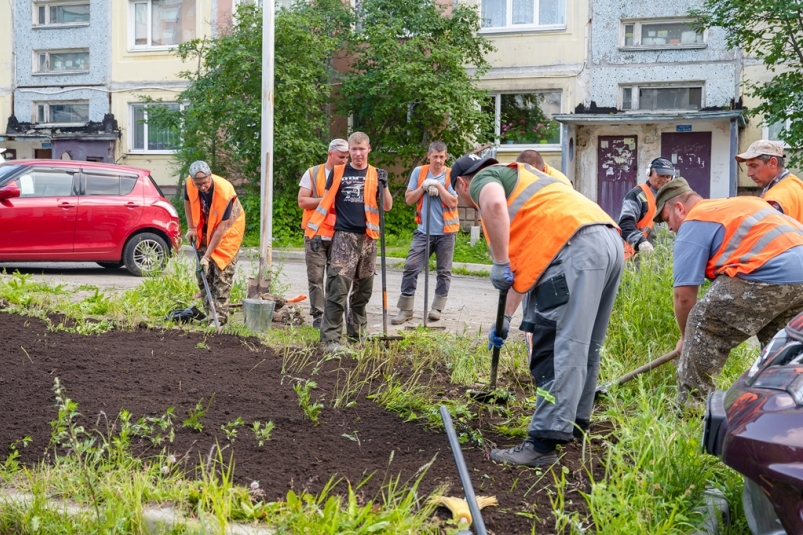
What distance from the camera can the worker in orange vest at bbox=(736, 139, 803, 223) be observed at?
6.20 metres

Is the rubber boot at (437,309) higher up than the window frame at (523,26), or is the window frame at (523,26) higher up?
the window frame at (523,26)

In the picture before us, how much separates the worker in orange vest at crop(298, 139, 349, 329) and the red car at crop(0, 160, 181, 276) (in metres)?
4.06

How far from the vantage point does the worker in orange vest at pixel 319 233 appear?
28.2ft

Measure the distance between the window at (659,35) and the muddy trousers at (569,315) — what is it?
57.0 ft

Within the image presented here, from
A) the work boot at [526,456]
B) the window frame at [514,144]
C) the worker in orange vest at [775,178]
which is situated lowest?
the work boot at [526,456]

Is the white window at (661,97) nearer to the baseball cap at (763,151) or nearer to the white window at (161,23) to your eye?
the white window at (161,23)

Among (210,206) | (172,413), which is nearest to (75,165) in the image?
(210,206)

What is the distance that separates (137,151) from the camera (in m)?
25.5

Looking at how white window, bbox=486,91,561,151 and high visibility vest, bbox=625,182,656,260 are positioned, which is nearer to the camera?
high visibility vest, bbox=625,182,656,260

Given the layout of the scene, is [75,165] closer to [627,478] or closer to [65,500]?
[65,500]

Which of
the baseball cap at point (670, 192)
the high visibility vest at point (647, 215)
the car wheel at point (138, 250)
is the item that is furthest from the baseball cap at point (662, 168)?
the car wheel at point (138, 250)

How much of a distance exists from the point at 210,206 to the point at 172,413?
170 inches

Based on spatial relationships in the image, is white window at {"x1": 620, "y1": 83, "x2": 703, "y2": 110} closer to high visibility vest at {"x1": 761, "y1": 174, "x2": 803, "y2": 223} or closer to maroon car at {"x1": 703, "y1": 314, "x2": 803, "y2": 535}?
high visibility vest at {"x1": 761, "y1": 174, "x2": 803, "y2": 223}

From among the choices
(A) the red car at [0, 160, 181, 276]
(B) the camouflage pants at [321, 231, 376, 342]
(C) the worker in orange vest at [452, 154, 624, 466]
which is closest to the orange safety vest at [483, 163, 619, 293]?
(C) the worker in orange vest at [452, 154, 624, 466]
